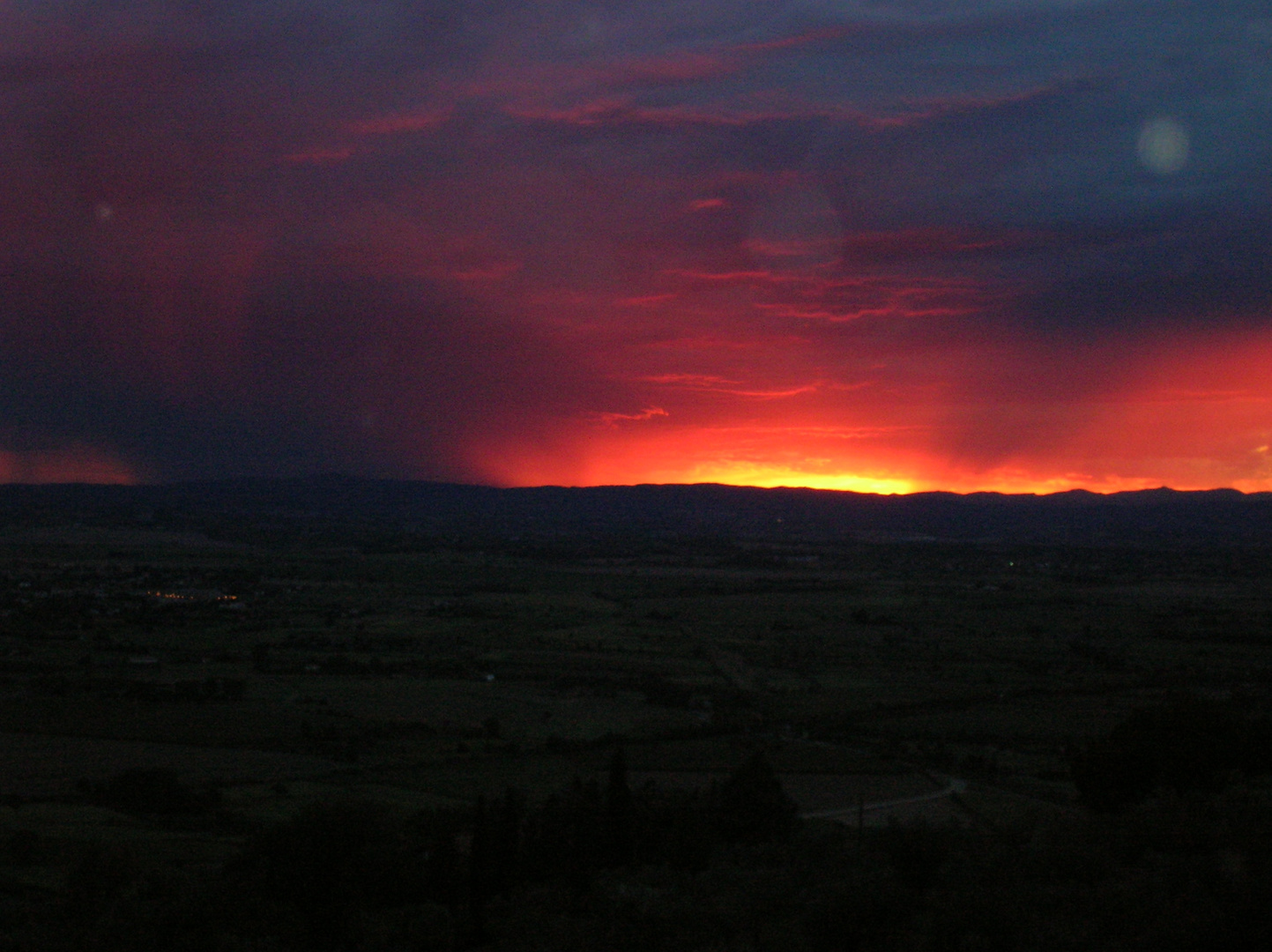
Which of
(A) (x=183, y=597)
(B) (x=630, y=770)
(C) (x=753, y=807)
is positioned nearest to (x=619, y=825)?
(C) (x=753, y=807)

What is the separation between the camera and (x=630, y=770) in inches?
1736

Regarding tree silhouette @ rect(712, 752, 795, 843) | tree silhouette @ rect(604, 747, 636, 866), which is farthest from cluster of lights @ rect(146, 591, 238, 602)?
tree silhouette @ rect(604, 747, 636, 866)

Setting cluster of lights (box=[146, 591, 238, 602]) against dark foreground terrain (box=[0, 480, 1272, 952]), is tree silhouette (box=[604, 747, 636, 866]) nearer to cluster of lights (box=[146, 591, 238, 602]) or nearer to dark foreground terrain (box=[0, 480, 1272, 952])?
dark foreground terrain (box=[0, 480, 1272, 952])

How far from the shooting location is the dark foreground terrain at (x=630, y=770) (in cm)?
1609

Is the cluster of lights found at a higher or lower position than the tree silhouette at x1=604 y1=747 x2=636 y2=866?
lower

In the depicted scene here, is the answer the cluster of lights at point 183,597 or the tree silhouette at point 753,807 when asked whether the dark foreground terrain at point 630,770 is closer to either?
the tree silhouette at point 753,807

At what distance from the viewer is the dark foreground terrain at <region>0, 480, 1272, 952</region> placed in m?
16.1

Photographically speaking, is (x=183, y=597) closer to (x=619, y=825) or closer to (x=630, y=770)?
(x=630, y=770)

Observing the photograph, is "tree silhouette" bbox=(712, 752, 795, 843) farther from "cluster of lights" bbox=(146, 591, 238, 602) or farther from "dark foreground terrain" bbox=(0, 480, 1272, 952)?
"cluster of lights" bbox=(146, 591, 238, 602)

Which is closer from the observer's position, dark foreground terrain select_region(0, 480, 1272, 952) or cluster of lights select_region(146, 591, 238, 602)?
dark foreground terrain select_region(0, 480, 1272, 952)

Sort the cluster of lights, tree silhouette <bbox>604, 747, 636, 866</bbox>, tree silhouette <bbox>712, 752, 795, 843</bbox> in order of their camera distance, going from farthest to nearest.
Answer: the cluster of lights
tree silhouette <bbox>712, 752, 795, 843</bbox>
tree silhouette <bbox>604, 747, 636, 866</bbox>

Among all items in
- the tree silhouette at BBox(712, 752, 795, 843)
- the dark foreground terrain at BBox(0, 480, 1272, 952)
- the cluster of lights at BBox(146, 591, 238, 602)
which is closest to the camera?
the dark foreground terrain at BBox(0, 480, 1272, 952)

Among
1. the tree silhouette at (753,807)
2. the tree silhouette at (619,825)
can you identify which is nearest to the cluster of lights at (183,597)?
the tree silhouette at (753,807)

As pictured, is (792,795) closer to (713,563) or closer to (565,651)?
(565,651)
